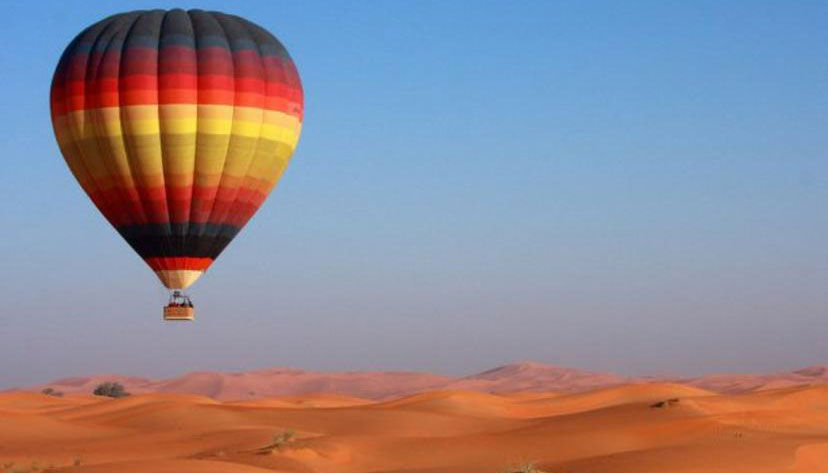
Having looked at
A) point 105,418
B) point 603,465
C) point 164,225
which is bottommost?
point 603,465

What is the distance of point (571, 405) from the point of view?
184 ft

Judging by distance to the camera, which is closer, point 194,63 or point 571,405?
point 194,63

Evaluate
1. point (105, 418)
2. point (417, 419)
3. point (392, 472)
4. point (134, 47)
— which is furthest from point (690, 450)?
point (105, 418)

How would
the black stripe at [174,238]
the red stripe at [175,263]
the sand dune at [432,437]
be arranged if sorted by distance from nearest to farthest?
the sand dune at [432,437], the black stripe at [174,238], the red stripe at [175,263]

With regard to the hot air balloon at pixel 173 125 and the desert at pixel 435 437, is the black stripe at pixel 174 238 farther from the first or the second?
the desert at pixel 435 437

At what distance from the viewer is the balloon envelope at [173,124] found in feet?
140

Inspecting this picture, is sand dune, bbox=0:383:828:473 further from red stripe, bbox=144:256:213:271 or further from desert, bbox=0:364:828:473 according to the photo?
red stripe, bbox=144:256:213:271

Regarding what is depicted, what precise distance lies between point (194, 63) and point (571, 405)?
22.1 m

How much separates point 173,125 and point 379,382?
245 ft

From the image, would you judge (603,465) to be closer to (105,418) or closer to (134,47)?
(134,47)

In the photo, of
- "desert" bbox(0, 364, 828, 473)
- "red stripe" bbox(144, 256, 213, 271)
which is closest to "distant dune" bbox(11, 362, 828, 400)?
"desert" bbox(0, 364, 828, 473)

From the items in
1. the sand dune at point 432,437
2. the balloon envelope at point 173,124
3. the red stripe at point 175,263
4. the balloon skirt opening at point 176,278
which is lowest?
the sand dune at point 432,437

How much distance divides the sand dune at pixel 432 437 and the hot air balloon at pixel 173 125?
5497mm

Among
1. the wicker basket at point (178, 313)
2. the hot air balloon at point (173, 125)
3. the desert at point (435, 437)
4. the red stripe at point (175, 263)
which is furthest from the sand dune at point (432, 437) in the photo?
the hot air balloon at point (173, 125)
